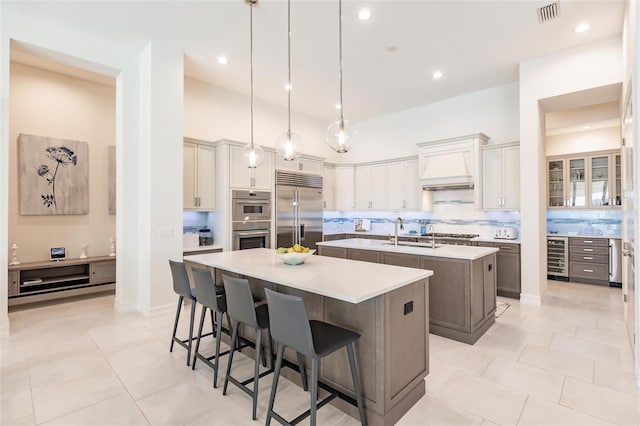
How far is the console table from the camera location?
4406mm

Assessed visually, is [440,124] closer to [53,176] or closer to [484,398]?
[484,398]

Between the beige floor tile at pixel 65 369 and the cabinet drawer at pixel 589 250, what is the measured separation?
282 inches

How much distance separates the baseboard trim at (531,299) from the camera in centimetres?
461

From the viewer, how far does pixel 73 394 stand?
2439 mm

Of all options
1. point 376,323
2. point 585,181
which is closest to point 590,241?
point 585,181

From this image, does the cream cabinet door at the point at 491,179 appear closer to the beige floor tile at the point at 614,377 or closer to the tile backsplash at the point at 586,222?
the tile backsplash at the point at 586,222

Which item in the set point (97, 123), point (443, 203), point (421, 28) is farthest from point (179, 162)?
point (443, 203)

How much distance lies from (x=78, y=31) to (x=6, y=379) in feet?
12.4

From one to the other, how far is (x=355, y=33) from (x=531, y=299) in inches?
171

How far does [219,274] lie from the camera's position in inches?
143

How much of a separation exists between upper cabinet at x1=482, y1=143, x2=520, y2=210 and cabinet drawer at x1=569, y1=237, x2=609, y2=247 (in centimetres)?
177

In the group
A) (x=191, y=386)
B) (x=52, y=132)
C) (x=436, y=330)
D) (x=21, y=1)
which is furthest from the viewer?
(x=52, y=132)

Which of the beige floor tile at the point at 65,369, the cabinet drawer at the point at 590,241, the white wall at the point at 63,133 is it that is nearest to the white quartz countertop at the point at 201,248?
the white wall at the point at 63,133

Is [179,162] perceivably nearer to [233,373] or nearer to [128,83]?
[128,83]
